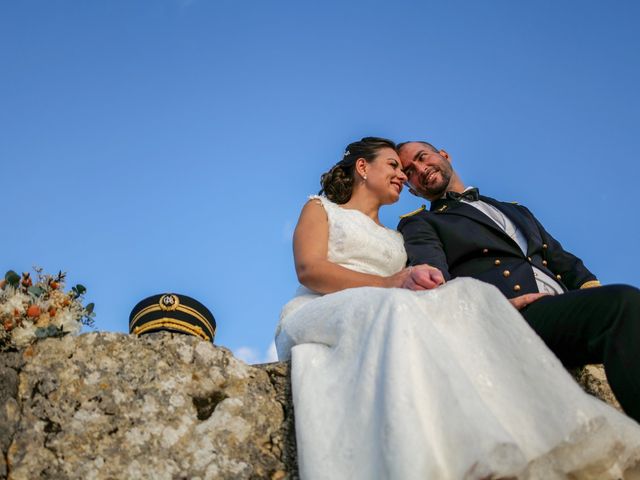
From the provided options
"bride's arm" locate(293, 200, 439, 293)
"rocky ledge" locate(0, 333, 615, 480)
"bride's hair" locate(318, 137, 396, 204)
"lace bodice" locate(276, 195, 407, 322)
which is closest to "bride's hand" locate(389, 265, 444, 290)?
"bride's arm" locate(293, 200, 439, 293)

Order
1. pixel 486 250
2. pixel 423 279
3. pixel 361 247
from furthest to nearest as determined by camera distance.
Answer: pixel 486 250 < pixel 361 247 < pixel 423 279

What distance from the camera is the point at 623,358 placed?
115 inches

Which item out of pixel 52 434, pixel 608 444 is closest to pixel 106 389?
pixel 52 434

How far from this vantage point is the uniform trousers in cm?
290

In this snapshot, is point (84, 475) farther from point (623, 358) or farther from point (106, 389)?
point (623, 358)

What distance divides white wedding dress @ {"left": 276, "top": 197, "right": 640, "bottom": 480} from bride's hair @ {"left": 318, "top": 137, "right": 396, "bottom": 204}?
2010 mm

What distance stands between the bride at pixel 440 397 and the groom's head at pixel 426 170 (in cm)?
204

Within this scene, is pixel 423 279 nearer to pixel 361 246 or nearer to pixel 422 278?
pixel 422 278

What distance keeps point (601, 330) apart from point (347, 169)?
246 centimetres

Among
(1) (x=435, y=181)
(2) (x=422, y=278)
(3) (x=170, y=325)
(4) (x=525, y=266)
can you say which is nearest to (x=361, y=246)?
(4) (x=525, y=266)

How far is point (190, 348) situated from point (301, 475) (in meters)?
0.77

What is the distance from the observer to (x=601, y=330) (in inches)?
123

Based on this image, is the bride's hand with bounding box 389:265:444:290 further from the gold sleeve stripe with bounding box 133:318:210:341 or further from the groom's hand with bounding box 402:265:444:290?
the gold sleeve stripe with bounding box 133:318:210:341

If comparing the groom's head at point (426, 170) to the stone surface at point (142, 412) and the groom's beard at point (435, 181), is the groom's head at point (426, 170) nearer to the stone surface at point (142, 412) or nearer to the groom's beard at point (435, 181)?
the groom's beard at point (435, 181)
